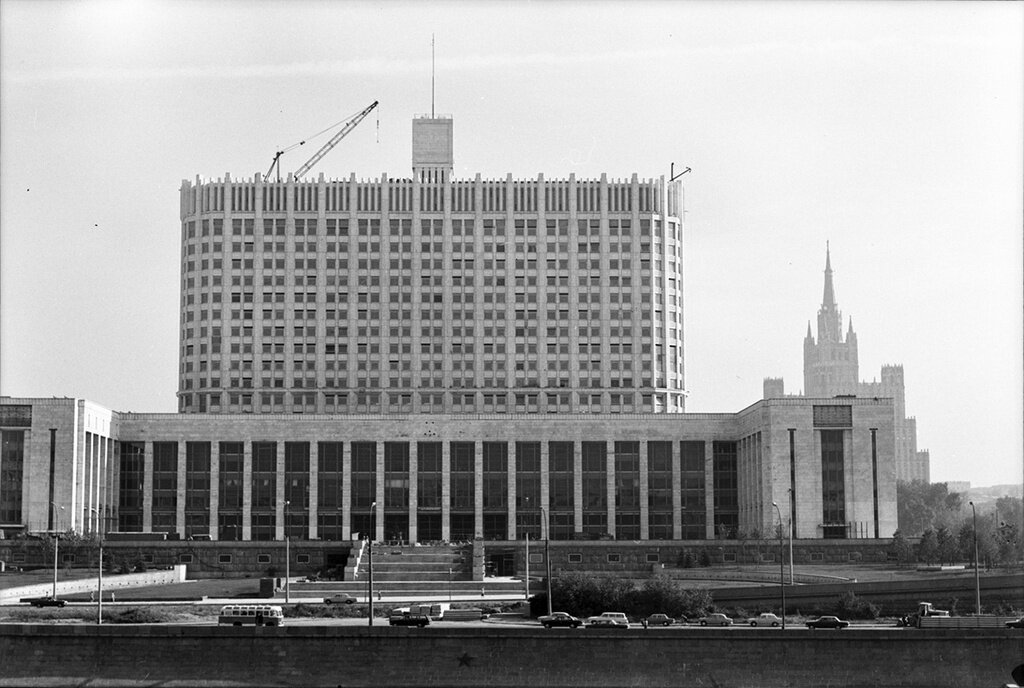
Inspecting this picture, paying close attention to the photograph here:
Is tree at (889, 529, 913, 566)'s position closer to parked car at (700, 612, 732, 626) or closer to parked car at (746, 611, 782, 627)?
parked car at (746, 611, 782, 627)

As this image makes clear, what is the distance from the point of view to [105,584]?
14638cm

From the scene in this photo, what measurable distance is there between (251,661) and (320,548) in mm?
79113

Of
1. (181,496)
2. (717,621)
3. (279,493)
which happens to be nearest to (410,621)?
(717,621)

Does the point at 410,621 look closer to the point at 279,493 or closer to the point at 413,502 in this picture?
the point at 413,502

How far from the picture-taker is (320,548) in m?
177

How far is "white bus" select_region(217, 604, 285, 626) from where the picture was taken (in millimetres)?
106062

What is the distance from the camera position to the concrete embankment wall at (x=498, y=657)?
97.1 meters

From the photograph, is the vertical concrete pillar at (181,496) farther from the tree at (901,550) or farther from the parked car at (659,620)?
the parked car at (659,620)

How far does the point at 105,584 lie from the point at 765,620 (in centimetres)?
6464

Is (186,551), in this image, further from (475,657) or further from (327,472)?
(475,657)

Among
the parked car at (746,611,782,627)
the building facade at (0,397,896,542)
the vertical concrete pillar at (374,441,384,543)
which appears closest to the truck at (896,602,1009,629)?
the parked car at (746,611,782,627)

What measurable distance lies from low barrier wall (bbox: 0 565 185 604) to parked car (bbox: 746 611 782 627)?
55.9 meters

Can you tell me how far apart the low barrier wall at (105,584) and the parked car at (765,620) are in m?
55.9

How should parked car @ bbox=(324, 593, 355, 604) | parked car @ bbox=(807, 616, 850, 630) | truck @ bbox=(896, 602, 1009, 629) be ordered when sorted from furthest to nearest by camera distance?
1. parked car @ bbox=(324, 593, 355, 604)
2. parked car @ bbox=(807, 616, 850, 630)
3. truck @ bbox=(896, 602, 1009, 629)
